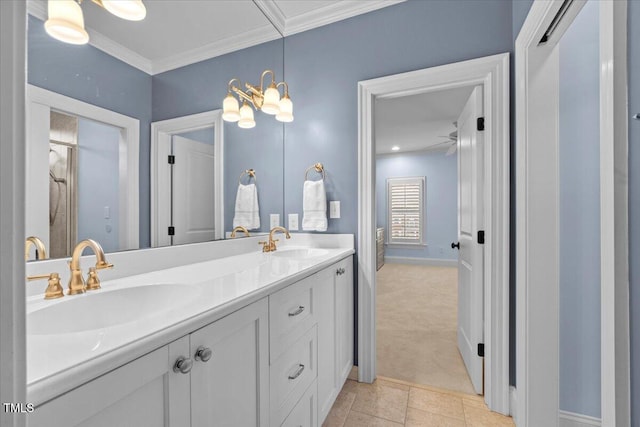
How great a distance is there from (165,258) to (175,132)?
578 mm

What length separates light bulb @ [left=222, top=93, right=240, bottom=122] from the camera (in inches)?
66.2

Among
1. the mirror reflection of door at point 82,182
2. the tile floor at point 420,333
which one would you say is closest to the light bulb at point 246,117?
the mirror reflection of door at point 82,182

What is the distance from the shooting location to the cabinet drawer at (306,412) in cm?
114

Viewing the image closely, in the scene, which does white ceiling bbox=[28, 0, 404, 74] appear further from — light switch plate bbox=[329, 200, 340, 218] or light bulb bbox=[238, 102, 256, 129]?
light switch plate bbox=[329, 200, 340, 218]

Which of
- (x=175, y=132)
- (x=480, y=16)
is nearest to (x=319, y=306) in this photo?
(x=175, y=132)

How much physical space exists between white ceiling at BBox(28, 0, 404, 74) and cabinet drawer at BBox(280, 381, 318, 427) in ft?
4.98

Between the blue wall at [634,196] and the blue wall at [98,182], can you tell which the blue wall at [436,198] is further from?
the blue wall at [98,182]

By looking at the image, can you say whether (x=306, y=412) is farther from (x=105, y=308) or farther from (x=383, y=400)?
(x=105, y=308)

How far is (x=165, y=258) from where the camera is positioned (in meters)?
1.29

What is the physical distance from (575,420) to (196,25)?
2.74 m

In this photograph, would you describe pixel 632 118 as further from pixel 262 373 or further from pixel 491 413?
pixel 491 413

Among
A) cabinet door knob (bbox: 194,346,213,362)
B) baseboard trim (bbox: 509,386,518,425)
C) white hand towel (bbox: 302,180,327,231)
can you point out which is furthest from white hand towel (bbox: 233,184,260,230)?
baseboard trim (bbox: 509,386,518,425)

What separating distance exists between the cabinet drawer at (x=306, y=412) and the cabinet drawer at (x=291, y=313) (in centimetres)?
28

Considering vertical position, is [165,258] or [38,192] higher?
[38,192]
